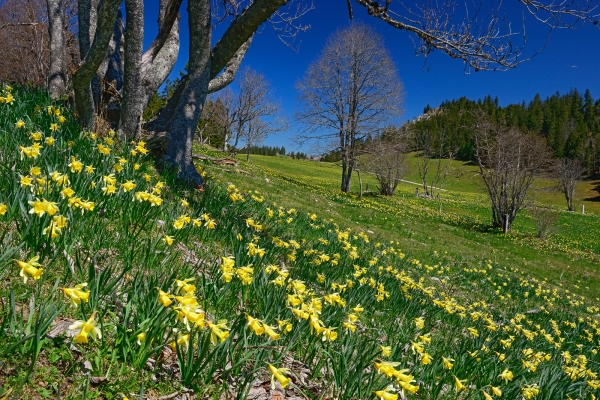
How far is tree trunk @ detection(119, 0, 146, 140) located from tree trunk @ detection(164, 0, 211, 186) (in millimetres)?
572

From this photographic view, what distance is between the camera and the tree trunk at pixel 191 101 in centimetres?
551

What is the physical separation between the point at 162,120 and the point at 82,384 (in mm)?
6085

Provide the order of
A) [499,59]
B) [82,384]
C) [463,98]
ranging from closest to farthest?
[82,384], [499,59], [463,98]

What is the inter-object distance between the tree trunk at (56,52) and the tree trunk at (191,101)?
9.03 ft

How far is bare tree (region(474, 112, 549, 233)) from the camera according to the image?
718 inches

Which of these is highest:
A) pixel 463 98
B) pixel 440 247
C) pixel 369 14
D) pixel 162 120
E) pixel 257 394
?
pixel 463 98

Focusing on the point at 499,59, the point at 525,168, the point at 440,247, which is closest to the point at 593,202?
the point at 525,168

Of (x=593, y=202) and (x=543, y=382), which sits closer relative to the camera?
(x=543, y=382)

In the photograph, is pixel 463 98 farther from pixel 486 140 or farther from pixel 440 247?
pixel 440 247

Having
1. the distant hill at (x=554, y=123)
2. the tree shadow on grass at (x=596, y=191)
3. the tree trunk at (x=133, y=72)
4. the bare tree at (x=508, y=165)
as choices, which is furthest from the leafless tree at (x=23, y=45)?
the tree shadow on grass at (x=596, y=191)

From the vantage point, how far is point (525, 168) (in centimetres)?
1808

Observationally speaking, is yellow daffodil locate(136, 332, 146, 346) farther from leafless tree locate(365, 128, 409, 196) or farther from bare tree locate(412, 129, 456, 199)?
bare tree locate(412, 129, 456, 199)

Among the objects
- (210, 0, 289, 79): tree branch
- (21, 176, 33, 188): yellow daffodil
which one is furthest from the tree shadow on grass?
(21, 176, 33, 188): yellow daffodil

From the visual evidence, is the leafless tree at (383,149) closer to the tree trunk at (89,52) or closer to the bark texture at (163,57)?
the bark texture at (163,57)
